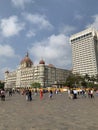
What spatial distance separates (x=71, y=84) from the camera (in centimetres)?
9338

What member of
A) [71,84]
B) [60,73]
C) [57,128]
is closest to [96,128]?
[57,128]

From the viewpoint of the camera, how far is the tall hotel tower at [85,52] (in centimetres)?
14138

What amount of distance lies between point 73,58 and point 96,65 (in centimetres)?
2559

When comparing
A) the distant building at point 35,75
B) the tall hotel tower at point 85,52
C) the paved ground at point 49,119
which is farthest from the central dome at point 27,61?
the paved ground at point 49,119

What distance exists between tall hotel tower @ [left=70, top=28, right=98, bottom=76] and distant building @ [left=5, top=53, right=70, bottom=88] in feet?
53.5

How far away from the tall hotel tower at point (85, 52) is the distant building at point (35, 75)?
16307 mm

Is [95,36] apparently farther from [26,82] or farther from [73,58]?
[26,82]

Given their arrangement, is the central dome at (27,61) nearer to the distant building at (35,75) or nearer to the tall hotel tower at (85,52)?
the distant building at (35,75)

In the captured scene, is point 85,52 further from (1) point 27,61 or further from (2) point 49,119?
(2) point 49,119

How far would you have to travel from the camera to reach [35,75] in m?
128

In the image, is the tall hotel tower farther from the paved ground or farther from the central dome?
the paved ground

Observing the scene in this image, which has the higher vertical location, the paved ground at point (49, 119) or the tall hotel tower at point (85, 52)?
the tall hotel tower at point (85, 52)

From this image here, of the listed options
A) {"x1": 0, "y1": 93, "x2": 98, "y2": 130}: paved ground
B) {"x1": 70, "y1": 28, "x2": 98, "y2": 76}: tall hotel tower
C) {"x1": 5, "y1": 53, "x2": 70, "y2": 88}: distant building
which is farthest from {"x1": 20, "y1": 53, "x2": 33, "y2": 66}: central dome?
{"x1": 0, "y1": 93, "x2": 98, "y2": 130}: paved ground

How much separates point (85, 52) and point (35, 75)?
4999cm
